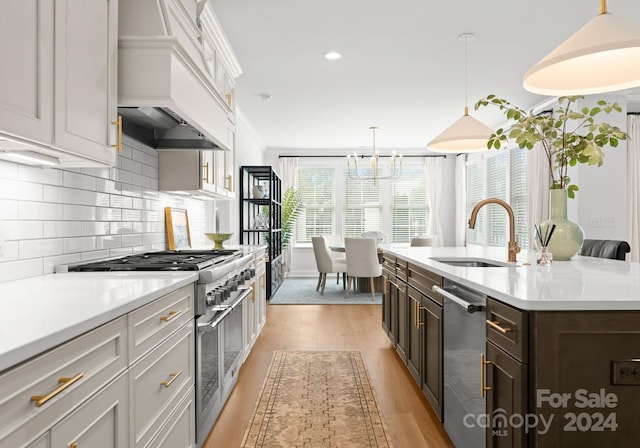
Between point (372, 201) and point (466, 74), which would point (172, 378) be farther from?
point (372, 201)

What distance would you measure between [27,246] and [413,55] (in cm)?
339

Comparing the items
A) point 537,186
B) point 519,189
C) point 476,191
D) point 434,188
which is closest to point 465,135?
point 537,186

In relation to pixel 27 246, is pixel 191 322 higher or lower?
lower

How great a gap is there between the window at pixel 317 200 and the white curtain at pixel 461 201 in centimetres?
246

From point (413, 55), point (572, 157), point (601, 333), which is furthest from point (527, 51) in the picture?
point (601, 333)

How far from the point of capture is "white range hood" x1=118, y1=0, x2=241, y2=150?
186 centimetres

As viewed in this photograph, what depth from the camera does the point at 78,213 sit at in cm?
213

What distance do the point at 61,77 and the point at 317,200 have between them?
24.9 feet

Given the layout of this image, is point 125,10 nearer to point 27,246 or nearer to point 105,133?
point 105,133

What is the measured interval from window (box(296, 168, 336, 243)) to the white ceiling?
2.50 m

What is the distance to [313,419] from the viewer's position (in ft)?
8.21

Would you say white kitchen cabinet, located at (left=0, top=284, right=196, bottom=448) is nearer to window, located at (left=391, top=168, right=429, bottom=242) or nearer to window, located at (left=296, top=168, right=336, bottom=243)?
window, located at (left=296, top=168, right=336, bottom=243)

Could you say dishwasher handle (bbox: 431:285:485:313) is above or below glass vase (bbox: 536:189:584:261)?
below

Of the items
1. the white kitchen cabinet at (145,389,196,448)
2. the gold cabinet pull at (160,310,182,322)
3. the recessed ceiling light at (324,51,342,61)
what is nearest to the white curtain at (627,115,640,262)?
the recessed ceiling light at (324,51,342,61)
